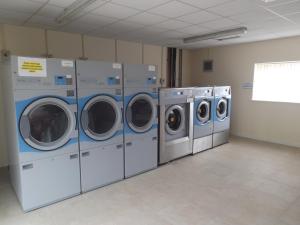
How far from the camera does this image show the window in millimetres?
4746

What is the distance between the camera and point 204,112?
462 cm

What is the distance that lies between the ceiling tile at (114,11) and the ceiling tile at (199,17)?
2.56ft

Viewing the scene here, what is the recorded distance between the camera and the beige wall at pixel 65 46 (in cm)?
362

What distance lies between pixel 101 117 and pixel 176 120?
5.38 feet

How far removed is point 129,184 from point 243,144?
3.20m

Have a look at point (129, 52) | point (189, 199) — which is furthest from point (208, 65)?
point (189, 199)

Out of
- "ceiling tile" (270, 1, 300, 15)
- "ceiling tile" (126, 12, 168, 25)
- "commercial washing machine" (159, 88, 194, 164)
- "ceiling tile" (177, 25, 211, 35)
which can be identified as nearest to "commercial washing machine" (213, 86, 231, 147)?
"commercial washing machine" (159, 88, 194, 164)

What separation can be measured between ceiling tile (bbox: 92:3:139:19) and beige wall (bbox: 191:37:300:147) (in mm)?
3582

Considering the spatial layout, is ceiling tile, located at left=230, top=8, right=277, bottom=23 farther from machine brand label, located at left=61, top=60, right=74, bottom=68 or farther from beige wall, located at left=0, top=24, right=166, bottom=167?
beige wall, located at left=0, top=24, right=166, bottom=167

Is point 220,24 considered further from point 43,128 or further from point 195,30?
point 43,128

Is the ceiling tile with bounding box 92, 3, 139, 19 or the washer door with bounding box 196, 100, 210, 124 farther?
the washer door with bounding box 196, 100, 210, 124

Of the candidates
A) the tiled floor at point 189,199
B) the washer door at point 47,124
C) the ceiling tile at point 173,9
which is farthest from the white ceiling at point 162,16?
A: the tiled floor at point 189,199

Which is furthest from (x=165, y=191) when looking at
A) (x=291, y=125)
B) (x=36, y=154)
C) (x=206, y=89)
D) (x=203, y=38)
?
(x=291, y=125)

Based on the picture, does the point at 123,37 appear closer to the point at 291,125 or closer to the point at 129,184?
the point at 129,184
